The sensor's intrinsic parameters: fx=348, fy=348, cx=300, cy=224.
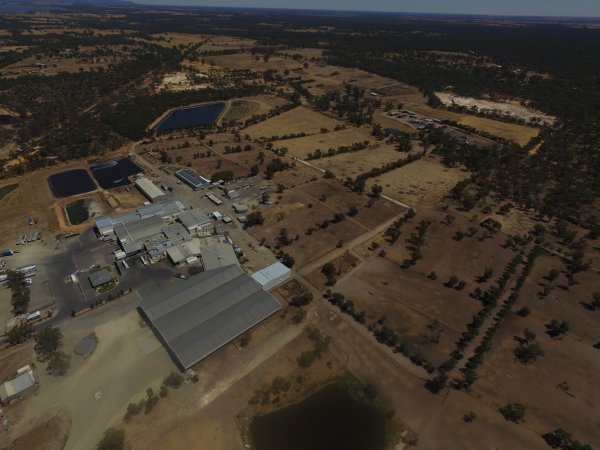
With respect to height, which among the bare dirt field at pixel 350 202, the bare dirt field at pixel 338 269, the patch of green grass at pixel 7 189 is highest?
the bare dirt field at pixel 338 269

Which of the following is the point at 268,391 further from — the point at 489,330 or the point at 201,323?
the point at 489,330

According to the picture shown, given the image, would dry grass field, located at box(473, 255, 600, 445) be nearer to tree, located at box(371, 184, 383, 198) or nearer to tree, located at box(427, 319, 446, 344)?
tree, located at box(427, 319, 446, 344)

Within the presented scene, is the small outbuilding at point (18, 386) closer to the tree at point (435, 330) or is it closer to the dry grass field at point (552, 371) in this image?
the tree at point (435, 330)

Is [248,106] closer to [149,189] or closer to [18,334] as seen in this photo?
[149,189]

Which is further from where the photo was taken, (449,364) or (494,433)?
(449,364)

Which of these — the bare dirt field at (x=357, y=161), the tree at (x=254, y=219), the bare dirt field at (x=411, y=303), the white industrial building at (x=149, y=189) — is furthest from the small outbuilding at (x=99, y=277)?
the bare dirt field at (x=357, y=161)

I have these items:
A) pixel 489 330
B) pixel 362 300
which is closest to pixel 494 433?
pixel 489 330

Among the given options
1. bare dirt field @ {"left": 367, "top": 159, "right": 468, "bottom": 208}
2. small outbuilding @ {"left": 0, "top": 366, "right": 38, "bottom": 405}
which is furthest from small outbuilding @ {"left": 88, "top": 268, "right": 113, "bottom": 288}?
bare dirt field @ {"left": 367, "top": 159, "right": 468, "bottom": 208}
